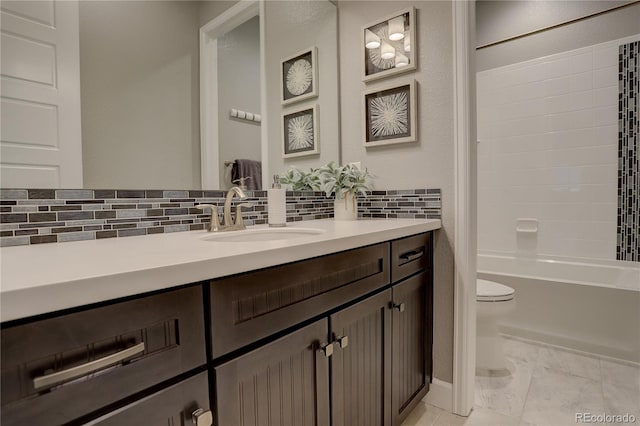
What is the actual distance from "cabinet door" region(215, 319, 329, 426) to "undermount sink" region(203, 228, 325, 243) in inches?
17.4

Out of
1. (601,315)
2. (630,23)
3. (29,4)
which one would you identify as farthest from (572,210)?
(29,4)

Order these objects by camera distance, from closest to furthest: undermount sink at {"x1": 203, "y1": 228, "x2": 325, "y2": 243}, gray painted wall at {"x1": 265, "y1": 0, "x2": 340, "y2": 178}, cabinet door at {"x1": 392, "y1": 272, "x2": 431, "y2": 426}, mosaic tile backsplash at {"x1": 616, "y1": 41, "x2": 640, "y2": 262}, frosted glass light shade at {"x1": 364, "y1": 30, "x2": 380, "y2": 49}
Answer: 1. undermount sink at {"x1": 203, "y1": 228, "x2": 325, "y2": 243}
2. cabinet door at {"x1": 392, "y1": 272, "x2": 431, "y2": 426}
3. gray painted wall at {"x1": 265, "y1": 0, "x2": 340, "y2": 178}
4. frosted glass light shade at {"x1": 364, "y1": 30, "x2": 380, "y2": 49}
5. mosaic tile backsplash at {"x1": 616, "y1": 41, "x2": 640, "y2": 262}

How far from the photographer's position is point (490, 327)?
1.90 m

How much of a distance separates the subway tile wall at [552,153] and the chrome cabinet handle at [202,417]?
289 centimetres

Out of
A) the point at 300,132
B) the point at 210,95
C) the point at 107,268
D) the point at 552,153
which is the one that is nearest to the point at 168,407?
the point at 107,268

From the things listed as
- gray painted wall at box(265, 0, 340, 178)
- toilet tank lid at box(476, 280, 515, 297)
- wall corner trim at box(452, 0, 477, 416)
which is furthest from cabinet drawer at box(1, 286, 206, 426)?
toilet tank lid at box(476, 280, 515, 297)

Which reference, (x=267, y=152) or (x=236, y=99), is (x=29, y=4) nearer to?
(x=236, y=99)

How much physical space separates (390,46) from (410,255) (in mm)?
1062

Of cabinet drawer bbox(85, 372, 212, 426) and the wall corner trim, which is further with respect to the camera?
the wall corner trim

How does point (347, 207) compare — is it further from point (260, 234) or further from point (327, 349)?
point (327, 349)

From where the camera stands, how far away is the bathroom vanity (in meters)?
0.45

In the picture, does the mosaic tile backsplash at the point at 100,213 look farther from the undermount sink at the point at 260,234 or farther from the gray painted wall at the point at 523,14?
the gray painted wall at the point at 523,14

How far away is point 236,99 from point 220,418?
1.23m

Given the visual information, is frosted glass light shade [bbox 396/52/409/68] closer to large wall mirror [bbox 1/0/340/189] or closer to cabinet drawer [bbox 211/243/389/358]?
large wall mirror [bbox 1/0/340/189]
